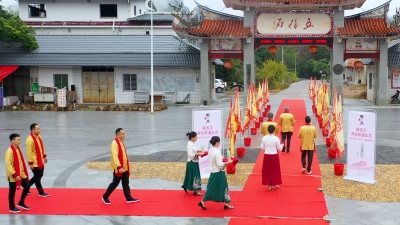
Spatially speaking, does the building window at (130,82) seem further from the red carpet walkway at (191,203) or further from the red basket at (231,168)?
the red carpet walkway at (191,203)

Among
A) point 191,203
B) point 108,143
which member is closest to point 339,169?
point 191,203

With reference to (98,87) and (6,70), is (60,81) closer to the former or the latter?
(98,87)

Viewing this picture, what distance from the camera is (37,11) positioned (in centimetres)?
4234

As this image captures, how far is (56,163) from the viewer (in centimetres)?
1248

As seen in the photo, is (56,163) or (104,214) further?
(56,163)

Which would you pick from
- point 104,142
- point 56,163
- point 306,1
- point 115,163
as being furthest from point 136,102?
point 115,163

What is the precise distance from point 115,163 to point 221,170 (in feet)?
6.32

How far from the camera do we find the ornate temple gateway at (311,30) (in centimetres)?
2698

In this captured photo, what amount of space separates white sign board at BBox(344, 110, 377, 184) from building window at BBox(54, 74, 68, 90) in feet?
79.5

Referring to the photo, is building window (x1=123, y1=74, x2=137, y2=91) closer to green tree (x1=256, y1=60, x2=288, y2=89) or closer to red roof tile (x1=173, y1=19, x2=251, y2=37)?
red roof tile (x1=173, y1=19, x2=251, y2=37)

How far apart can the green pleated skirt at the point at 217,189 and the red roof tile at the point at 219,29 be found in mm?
19941

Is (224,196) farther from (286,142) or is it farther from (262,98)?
(262,98)

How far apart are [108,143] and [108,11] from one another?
28191mm

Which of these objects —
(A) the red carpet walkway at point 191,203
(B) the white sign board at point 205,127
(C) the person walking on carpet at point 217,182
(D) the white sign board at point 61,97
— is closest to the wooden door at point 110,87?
(D) the white sign board at point 61,97
